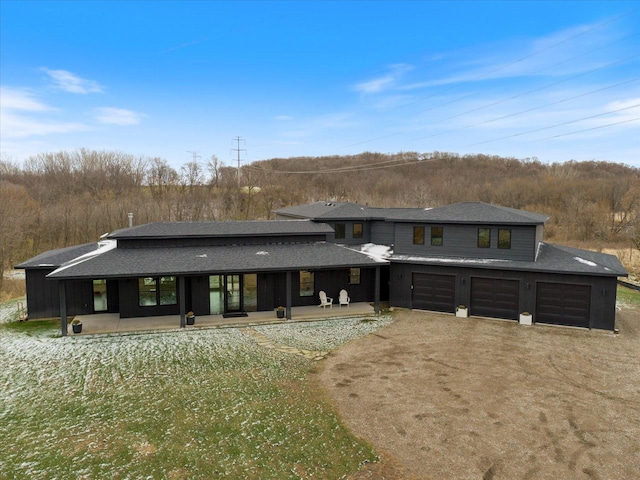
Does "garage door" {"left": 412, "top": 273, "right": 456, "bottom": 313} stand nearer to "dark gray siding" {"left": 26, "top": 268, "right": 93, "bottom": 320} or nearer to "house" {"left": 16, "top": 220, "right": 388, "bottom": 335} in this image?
"house" {"left": 16, "top": 220, "right": 388, "bottom": 335}

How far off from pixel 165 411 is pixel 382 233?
16166mm

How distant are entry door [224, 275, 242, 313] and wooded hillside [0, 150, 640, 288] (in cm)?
1824

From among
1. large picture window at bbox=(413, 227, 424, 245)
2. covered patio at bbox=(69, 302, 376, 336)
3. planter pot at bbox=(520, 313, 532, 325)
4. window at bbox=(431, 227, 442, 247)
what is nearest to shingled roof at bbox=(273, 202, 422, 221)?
large picture window at bbox=(413, 227, 424, 245)

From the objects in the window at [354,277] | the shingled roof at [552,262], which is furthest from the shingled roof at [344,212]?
the shingled roof at [552,262]

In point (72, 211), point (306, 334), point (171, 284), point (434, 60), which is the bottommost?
point (306, 334)

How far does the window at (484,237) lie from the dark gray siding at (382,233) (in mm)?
5437

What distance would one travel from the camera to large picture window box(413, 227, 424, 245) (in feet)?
66.3

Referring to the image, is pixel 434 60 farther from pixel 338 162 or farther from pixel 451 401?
pixel 338 162

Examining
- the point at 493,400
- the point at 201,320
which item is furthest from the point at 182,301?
the point at 493,400

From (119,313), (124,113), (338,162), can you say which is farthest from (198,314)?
(338,162)

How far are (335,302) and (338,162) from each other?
87.1m

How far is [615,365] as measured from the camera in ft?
42.8

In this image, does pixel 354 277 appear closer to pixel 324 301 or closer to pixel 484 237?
pixel 324 301

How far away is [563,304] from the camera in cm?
1692
